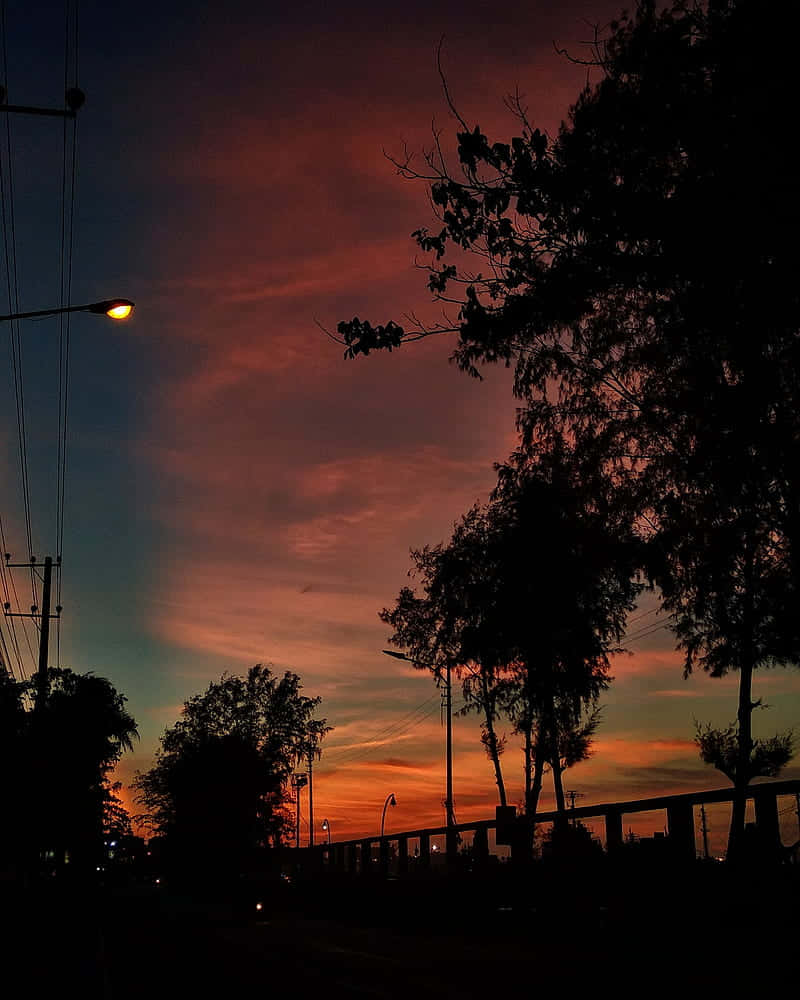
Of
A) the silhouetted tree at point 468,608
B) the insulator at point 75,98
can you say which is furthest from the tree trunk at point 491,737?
the insulator at point 75,98

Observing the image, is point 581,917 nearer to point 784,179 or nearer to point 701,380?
point 701,380

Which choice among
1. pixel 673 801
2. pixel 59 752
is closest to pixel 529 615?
pixel 673 801

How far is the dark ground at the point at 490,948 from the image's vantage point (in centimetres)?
1512

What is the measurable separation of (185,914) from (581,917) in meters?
30.3

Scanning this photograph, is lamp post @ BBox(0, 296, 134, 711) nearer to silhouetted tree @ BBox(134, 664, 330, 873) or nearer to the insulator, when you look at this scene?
the insulator

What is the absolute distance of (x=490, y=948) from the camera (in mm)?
22062

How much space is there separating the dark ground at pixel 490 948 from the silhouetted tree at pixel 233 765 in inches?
1870

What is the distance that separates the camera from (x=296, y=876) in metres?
53.3

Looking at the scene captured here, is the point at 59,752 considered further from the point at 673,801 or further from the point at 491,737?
the point at 673,801

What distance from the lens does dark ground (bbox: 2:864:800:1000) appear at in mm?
15117

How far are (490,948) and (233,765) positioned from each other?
58.7m

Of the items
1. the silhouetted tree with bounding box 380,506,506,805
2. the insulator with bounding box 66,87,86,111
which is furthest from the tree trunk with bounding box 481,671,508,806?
the insulator with bounding box 66,87,86,111

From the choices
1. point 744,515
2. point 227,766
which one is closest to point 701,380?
point 744,515

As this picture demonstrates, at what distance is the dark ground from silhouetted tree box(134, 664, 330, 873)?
47497mm
